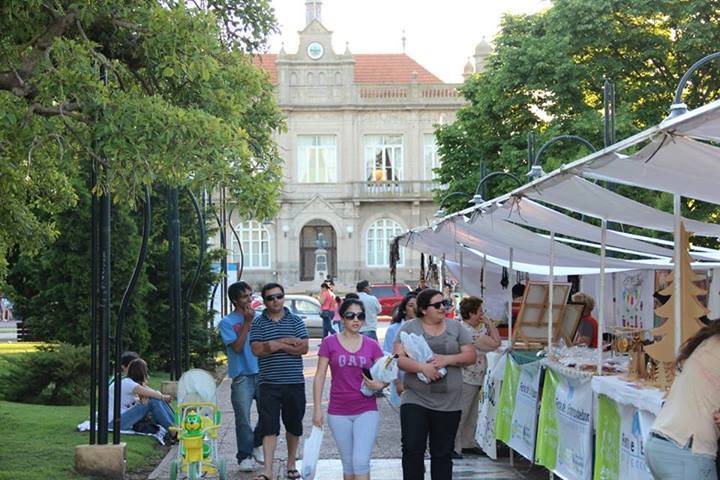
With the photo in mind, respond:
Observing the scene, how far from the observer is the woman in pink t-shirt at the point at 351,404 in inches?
365

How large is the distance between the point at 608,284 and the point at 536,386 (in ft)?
41.9

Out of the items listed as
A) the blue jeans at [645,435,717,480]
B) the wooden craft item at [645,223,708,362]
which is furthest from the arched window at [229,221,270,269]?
the blue jeans at [645,435,717,480]

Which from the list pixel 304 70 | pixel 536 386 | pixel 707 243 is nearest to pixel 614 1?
pixel 707 243

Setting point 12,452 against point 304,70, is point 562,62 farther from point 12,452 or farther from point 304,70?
point 304,70

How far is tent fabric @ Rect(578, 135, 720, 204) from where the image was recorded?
7.41m

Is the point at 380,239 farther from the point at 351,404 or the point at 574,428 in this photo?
the point at 351,404

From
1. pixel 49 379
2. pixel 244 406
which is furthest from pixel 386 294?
pixel 244 406

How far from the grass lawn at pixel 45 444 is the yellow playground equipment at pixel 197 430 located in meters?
1.46

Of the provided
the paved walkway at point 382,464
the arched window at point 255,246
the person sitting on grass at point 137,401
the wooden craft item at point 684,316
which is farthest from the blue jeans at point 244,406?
the arched window at point 255,246

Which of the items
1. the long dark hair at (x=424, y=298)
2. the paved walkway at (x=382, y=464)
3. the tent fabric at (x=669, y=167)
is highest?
the tent fabric at (x=669, y=167)

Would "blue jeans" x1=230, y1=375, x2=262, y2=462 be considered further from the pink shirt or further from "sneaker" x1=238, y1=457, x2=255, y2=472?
the pink shirt

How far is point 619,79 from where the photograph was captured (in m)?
34.4

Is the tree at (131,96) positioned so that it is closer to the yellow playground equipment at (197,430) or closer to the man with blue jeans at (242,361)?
the man with blue jeans at (242,361)

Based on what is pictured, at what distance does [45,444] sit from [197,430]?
3.48m
